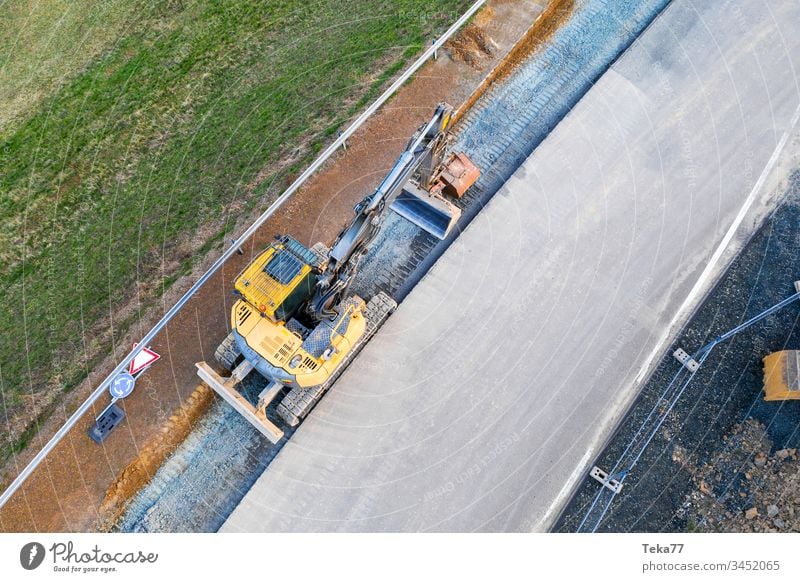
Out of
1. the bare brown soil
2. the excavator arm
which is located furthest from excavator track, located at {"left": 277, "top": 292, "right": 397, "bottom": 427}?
the bare brown soil

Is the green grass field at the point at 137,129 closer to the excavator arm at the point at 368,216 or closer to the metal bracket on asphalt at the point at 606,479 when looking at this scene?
the excavator arm at the point at 368,216

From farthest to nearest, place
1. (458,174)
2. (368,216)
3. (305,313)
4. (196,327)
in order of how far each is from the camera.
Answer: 1. (458,174)
2. (196,327)
3. (305,313)
4. (368,216)

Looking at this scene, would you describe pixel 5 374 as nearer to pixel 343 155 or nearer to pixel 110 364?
pixel 110 364

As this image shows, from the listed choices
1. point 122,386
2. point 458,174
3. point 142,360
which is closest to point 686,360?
point 458,174

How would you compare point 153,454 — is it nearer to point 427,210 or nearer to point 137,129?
point 427,210

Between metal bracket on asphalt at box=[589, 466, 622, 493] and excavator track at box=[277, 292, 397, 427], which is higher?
metal bracket on asphalt at box=[589, 466, 622, 493]

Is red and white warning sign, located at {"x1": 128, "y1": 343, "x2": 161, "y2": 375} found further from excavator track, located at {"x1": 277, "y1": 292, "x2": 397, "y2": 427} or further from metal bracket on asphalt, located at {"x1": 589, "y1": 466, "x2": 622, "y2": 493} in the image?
metal bracket on asphalt, located at {"x1": 589, "y1": 466, "x2": 622, "y2": 493}

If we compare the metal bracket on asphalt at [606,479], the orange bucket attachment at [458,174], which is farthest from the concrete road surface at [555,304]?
the orange bucket attachment at [458,174]
